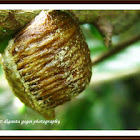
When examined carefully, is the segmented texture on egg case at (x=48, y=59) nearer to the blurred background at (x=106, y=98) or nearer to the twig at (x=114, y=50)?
the twig at (x=114, y=50)

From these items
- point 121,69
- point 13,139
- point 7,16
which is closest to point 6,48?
point 7,16

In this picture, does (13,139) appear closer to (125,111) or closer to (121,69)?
(121,69)

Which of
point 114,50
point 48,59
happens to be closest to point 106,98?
point 114,50

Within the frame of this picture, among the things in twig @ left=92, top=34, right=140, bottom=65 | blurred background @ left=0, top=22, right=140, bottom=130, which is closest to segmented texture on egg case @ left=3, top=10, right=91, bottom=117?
twig @ left=92, top=34, right=140, bottom=65

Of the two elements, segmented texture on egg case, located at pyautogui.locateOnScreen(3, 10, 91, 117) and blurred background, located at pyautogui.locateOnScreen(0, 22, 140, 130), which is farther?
blurred background, located at pyautogui.locateOnScreen(0, 22, 140, 130)

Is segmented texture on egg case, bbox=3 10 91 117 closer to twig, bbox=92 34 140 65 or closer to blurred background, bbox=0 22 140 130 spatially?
twig, bbox=92 34 140 65

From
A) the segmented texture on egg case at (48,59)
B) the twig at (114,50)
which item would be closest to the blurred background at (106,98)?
the twig at (114,50)

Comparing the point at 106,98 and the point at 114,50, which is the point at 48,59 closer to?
the point at 114,50
